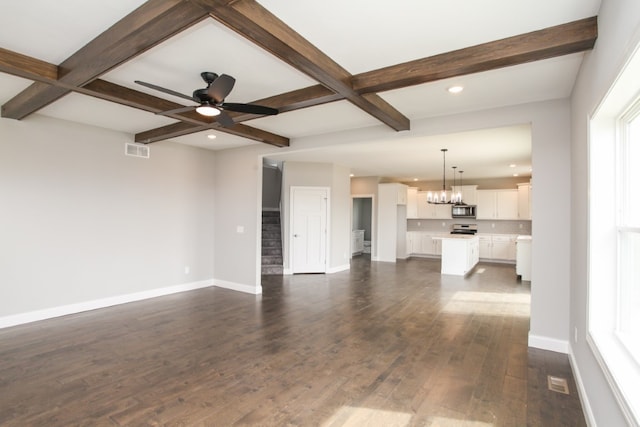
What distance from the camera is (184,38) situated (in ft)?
8.02

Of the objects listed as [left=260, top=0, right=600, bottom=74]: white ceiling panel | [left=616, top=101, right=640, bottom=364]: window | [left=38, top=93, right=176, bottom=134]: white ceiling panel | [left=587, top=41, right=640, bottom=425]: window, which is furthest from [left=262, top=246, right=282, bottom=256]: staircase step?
[left=616, top=101, right=640, bottom=364]: window

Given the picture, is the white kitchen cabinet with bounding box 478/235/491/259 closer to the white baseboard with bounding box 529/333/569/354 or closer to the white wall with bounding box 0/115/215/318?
the white baseboard with bounding box 529/333/569/354

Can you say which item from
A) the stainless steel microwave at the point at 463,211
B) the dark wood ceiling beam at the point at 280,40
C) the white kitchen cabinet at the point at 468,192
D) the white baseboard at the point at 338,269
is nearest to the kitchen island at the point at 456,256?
the white baseboard at the point at 338,269

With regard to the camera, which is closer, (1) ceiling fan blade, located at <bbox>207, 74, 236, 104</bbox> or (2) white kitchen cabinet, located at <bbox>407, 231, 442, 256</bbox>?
Result: (1) ceiling fan blade, located at <bbox>207, 74, 236, 104</bbox>

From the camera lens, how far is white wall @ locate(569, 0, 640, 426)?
1.62 m

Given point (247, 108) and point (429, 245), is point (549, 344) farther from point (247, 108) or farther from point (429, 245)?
point (429, 245)

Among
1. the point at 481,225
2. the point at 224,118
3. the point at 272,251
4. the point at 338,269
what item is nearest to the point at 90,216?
the point at 224,118

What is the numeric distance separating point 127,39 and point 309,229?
5.85 m

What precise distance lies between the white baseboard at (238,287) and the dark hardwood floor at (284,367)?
0.62m

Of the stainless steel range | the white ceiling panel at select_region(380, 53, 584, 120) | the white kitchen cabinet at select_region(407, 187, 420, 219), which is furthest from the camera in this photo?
the white kitchen cabinet at select_region(407, 187, 420, 219)

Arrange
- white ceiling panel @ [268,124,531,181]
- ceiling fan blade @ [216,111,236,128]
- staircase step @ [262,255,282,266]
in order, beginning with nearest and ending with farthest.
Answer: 1. ceiling fan blade @ [216,111,236,128]
2. white ceiling panel @ [268,124,531,181]
3. staircase step @ [262,255,282,266]

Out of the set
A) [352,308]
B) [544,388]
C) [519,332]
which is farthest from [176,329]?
[519,332]

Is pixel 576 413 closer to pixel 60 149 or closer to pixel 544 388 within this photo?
pixel 544 388

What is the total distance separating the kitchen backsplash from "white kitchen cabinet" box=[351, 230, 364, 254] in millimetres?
1626
